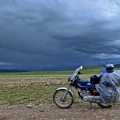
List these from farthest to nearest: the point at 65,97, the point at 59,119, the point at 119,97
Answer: the point at 65,97, the point at 119,97, the point at 59,119

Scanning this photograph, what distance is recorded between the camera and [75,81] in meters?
11.6

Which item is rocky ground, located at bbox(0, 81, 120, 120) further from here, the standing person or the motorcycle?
the standing person

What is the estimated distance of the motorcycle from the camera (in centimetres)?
1130

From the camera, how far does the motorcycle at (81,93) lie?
11.3m

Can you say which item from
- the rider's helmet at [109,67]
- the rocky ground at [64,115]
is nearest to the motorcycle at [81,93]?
the rocky ground at [64,115]

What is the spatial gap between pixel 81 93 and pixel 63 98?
803mm

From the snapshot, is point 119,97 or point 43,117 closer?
point 43,117

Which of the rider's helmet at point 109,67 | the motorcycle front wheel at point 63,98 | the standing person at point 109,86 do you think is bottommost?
the motorcycle front wheel at point 63,98

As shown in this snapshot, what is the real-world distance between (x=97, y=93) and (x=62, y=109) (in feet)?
5.23

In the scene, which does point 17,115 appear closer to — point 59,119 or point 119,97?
point 59,119

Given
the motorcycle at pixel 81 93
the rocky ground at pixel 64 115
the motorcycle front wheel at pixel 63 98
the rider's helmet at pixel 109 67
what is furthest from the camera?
the motorcycle front wheel at pixel 63 98

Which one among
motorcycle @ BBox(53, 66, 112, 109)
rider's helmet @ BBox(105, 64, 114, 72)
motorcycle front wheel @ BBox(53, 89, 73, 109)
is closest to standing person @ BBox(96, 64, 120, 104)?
rider's helmet @ BBox(105, 64, 114, 72)

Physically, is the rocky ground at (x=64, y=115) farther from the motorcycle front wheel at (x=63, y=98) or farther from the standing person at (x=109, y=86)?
the standing person at (x=109, y=86)

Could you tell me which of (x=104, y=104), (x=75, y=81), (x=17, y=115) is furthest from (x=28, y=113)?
(x=104, y=104)
